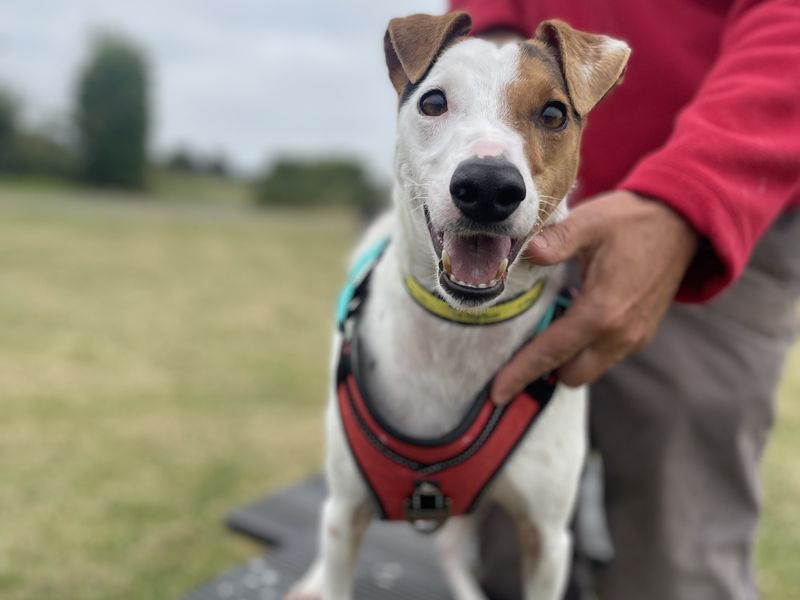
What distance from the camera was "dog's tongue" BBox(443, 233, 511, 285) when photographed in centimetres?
113

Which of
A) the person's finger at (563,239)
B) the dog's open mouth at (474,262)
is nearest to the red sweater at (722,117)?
the person's finger at (563,239)

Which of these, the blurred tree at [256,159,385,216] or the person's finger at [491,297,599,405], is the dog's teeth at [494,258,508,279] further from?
the blurred tree at [256,159,385,216]

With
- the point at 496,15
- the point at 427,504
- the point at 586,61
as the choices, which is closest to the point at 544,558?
the point at 427,504

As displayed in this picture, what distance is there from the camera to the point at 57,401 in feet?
12.4

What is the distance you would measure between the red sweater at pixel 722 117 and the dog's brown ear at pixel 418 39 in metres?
Answer: 0.44

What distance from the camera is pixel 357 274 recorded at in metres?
1.68

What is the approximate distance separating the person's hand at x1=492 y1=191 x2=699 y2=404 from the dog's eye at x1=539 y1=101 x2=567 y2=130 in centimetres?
18

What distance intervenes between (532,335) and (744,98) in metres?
0.58

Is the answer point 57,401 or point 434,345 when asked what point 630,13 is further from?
point 57,401

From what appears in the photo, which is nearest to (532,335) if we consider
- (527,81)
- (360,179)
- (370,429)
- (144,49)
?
(370,429)

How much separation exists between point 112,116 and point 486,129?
19.4 meters

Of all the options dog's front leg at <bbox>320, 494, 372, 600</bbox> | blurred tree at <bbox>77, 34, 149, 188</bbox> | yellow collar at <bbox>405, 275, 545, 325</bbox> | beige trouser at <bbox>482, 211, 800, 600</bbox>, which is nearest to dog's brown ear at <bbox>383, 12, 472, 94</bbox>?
yellow collar at <bbox>405, 275, 545, 325</bbox>

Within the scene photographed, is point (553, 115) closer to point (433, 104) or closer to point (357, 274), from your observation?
point (433, 104)

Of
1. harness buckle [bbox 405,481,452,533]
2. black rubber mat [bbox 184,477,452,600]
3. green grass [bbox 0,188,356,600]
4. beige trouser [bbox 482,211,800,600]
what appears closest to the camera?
harness buckle [bbox 405,481,452,533]
